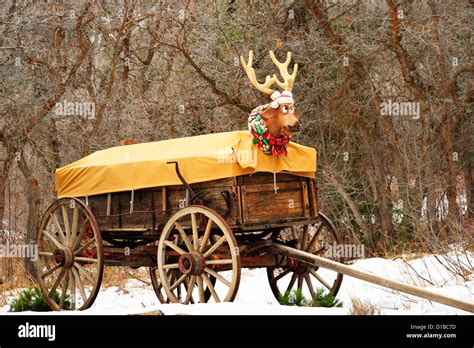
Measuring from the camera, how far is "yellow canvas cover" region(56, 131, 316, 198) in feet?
25.3

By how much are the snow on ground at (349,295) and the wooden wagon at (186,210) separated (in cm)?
44

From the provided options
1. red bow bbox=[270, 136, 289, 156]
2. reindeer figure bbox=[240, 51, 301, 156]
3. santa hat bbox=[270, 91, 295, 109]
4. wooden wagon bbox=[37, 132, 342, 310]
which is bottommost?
wooden wagon bbox=[37, 132, 342, 310]

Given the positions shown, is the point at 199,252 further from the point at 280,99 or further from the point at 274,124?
the point at 280,99

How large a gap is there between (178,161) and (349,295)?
2.72 m

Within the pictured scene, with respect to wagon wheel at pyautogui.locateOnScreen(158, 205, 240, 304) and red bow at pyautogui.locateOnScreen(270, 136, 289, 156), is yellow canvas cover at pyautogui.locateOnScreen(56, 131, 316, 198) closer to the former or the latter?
red bow at pyautogui.locateOnScreen(270, 136, 289, 156)

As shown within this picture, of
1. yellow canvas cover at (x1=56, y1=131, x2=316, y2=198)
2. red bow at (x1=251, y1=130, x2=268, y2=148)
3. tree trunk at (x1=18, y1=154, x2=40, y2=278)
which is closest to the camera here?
yellow canvas cover at (x1=56, y1=131, x2=316, y2=198)

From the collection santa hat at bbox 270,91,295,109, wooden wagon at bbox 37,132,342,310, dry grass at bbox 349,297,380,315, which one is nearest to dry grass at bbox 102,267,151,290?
wooden wagon at bbox 37,132,342,310

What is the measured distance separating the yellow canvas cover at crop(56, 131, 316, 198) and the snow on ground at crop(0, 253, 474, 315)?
4.59 ft

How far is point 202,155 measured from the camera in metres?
7.84

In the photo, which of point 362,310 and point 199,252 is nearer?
point 362,310

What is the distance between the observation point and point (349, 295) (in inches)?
353

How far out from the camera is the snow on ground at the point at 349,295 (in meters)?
7.12

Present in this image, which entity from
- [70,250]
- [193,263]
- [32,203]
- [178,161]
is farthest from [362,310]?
[32,203]
